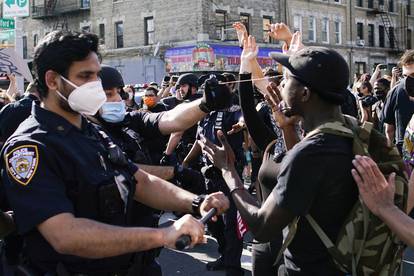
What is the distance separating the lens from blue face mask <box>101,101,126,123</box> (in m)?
3.60

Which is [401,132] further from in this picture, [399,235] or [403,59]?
[399,235]

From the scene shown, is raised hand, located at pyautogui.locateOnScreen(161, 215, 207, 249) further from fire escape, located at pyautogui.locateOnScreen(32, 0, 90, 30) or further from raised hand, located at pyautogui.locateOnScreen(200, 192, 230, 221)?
fire escape, located at pyautogui.locateOnScreen(32, 0, 90, 30)

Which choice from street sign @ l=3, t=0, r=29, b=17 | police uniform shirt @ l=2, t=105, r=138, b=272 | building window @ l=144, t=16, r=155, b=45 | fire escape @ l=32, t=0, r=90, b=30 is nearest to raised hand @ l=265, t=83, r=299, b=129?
police uniform shirt @ l=2, t=105, r=138, b=272

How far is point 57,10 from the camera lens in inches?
1307

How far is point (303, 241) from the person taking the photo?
2350 mm

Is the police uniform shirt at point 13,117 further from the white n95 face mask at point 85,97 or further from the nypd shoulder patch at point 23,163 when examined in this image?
the nypd shoulder patch at point 23,163

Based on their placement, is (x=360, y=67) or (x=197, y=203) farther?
(x=360, y=67)

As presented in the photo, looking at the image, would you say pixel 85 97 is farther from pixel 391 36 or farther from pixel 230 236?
pixel 391 36

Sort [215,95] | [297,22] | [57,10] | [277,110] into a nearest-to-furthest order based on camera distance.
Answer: [277,110] < [215,95] < [297,22] < [57,10]

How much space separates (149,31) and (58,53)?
27.0 meters

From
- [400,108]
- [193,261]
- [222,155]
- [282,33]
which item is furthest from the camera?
[400,108]

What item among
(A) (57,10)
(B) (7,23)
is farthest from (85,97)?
(A) (57,10)

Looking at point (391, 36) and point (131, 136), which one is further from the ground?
point (391, 36)

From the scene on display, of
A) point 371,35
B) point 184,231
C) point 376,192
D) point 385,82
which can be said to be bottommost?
point 184,231
